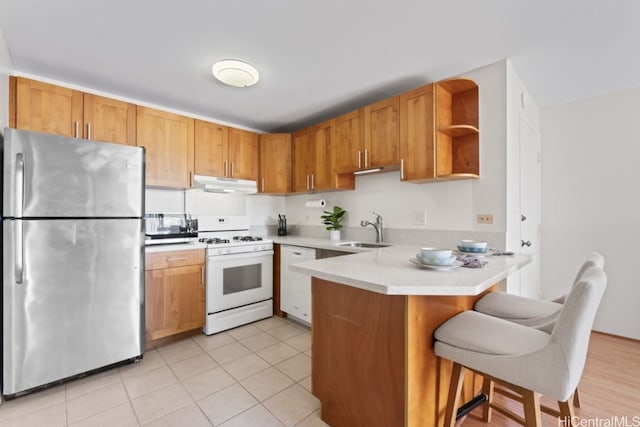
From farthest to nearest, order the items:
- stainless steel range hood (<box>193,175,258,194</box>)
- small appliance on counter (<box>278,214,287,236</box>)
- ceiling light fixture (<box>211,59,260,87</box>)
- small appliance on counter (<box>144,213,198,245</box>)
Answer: small appliance on counter (<box>278,214,287,236</box>) → stainless steel range hood (<box>193,175,258,194</box>) → small appliance on counter (<box>144,213,198,245</box>) → ceiling light fixture (<box>211,59,260,87</box>)

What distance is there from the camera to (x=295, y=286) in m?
2.97

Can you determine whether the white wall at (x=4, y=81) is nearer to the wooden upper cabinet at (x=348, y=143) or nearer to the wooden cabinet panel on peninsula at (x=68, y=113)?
the wooden cabinet panel on peninsula at (x=68, y=113)

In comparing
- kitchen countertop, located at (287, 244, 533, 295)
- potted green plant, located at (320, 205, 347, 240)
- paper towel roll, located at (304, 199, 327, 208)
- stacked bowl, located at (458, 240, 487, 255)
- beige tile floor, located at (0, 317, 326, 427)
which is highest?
paper towel roll, located at (304, 199, 327, 208)

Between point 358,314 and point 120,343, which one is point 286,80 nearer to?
point 358,314

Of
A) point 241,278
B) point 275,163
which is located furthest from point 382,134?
point 241,278

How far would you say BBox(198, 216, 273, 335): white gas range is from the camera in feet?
9.14

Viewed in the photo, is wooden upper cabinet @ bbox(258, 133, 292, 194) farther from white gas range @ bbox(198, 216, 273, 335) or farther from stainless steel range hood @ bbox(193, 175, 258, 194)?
white gas range @ bbox(198, 216, 273, 335)

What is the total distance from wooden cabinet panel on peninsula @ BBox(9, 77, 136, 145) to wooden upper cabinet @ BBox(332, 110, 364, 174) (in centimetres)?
202

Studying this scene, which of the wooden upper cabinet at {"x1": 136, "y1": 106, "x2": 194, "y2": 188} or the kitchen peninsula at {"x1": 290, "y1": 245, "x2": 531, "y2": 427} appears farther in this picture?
the wooden upper cabinet at {"x1": 136, "y1": 106, "x2": 194, "y2": 188}

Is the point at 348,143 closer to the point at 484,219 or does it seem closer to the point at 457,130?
the point at 457,130

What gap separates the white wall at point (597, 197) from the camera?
2.54 metres

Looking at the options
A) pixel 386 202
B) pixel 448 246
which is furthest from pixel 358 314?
pixel 386 202

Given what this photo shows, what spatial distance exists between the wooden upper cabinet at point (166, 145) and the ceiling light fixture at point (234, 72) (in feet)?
3.18

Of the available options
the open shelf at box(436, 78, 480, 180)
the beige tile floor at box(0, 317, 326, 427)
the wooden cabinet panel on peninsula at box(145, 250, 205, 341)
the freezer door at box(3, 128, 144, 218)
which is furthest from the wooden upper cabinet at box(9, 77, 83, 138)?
the open shelf at box(436, 78, 480, 180)
